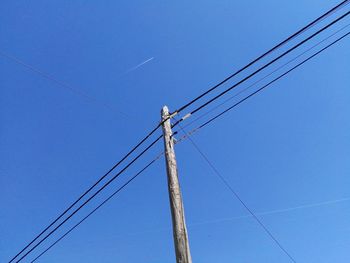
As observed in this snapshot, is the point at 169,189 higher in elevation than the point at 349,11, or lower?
lower

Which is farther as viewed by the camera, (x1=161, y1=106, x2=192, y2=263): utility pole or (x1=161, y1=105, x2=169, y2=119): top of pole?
(x1=161, y1=105, x2=169, y2=119): top of pole

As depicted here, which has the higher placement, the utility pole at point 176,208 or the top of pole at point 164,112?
the top of pole at point 164,112

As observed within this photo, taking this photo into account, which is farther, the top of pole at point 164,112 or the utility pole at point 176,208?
the top of pole at point 164,112

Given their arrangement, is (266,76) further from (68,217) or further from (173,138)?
(68,217)

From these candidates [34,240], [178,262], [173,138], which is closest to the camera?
[178,262]

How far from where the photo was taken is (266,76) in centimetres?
866

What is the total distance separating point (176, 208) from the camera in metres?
5.53

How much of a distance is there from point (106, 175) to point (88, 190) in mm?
710

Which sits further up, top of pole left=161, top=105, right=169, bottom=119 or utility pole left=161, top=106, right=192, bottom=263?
top of pole left=161, top=105, right=169, bottom=119

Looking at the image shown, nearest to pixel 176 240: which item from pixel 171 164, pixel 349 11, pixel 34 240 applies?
pixel 171 164

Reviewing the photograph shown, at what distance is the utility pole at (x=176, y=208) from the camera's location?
4.95m

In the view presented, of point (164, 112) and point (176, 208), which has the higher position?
point (164, 112)

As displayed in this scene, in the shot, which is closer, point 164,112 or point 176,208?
point 176,208

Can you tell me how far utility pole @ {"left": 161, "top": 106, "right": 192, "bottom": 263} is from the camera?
4953mm
